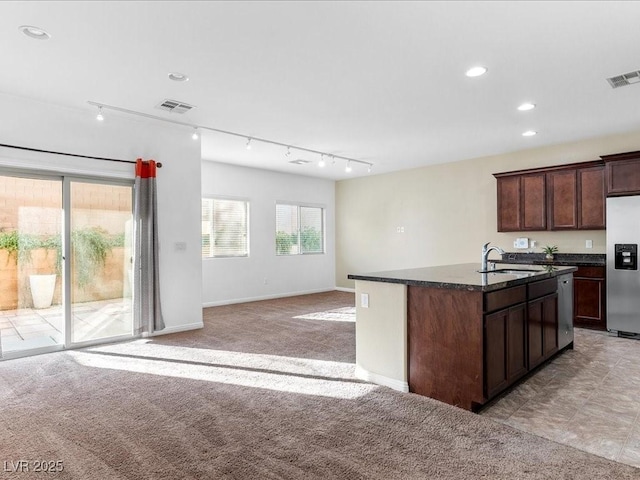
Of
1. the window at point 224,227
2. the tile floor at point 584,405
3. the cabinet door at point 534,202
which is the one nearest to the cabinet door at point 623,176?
the cabinet door at point 534,202

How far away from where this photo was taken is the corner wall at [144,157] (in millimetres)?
4285

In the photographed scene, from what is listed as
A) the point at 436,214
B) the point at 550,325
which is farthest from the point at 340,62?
the point at 436,214

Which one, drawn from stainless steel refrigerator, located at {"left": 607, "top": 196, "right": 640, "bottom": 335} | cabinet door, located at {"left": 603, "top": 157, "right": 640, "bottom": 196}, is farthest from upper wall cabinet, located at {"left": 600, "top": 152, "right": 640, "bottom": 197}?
stainless steel refrigerator, located at {"left": 607, "top": 196, "right": 640, "bottom": 335}

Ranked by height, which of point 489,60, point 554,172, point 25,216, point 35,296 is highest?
point 489,60

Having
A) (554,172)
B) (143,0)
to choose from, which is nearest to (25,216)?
(143,0)

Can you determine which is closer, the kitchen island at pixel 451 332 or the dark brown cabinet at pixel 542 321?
the kitchen island at pixel 451 332

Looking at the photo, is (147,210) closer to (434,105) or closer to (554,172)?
(434,105)

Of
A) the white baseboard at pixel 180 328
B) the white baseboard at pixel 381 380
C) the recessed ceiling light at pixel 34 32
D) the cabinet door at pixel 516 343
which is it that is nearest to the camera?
the recessed ceiling light at pixel 34 32

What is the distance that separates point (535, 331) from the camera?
3.62 meters

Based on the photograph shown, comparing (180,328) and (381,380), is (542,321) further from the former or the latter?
(180,328)

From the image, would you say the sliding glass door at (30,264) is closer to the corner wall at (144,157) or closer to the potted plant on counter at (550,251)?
the corner wall at (144,157)

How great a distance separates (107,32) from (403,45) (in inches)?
87.7

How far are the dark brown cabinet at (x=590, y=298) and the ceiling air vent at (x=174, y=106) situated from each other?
5713 mm

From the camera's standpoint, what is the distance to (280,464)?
2234 mm
